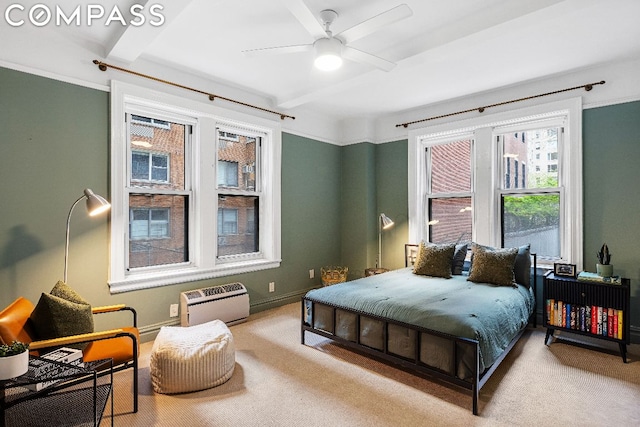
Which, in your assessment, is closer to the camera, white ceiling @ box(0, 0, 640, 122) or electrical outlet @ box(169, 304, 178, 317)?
white ceiling @ box(0, 0, 640, 122)

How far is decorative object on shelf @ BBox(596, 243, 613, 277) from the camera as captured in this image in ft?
9.89

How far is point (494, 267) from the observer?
3.42m

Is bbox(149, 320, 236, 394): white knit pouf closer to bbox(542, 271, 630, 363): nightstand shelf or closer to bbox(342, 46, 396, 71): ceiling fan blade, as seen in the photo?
bbox(342, 46, 396, 71): ceiling fan blade

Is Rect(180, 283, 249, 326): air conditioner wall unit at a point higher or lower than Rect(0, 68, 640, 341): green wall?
lower

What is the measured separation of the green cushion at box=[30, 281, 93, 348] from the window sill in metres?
0.89

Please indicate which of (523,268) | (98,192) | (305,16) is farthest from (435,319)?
(98,192)

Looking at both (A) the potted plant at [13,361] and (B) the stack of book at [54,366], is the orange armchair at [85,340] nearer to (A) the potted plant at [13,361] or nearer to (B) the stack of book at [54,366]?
(B) the stack of book at [54,366]

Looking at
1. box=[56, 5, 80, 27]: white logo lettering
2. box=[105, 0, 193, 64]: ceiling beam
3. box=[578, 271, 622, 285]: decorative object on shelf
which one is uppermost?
box=[56, 5, 80, 27]: white logo lettering

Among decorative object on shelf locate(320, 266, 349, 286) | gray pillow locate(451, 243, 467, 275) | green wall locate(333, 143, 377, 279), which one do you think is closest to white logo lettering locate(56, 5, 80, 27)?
green wall locate(333, 143, 377, 279)

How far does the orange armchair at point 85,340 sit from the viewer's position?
1926 millimetres

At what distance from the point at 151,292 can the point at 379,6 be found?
10.5 feet

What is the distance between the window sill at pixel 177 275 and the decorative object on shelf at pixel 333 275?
82 centimetres

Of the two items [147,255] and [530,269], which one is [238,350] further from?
[530,269]

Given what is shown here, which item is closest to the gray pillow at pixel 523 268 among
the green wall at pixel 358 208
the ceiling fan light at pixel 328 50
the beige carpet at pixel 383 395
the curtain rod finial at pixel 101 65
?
the beige carpet at pixel 383 395
